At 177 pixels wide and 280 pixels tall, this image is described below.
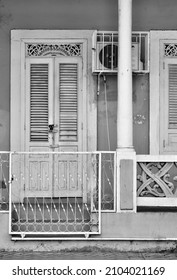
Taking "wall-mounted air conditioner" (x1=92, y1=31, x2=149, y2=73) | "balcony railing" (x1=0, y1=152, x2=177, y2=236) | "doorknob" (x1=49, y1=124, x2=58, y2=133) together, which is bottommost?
"balcony railing" (x1=0, y1=152, x2=177, y2=236)

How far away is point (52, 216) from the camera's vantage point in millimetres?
9430

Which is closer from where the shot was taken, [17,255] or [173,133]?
[17,255]

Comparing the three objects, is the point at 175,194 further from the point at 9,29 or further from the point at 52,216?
the point at 9,29

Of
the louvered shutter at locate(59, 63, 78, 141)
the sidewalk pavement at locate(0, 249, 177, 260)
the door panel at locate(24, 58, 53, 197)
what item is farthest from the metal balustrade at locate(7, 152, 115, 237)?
the sidewalk pavement at locate(0, 249, 177, 260)

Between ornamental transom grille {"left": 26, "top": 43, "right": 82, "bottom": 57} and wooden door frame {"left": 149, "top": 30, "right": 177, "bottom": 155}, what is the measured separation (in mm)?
1140

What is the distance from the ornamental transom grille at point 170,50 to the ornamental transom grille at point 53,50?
4.38 ft

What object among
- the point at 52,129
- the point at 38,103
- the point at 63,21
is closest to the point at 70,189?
the point at 52,129

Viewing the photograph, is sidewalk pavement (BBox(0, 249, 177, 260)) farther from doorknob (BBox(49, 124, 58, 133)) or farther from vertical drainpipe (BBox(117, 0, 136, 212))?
doorknob (BBox(49, 124, 58, 133))

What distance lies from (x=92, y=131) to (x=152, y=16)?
6.63 ft

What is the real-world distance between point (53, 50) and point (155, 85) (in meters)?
1.67

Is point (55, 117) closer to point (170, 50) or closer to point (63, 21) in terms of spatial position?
point (63, 21)

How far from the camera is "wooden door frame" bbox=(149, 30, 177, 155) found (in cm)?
1032

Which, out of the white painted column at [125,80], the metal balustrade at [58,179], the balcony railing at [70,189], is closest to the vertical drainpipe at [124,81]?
the white painted column at [125,80]

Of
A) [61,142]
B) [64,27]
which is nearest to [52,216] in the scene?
[61,142]
